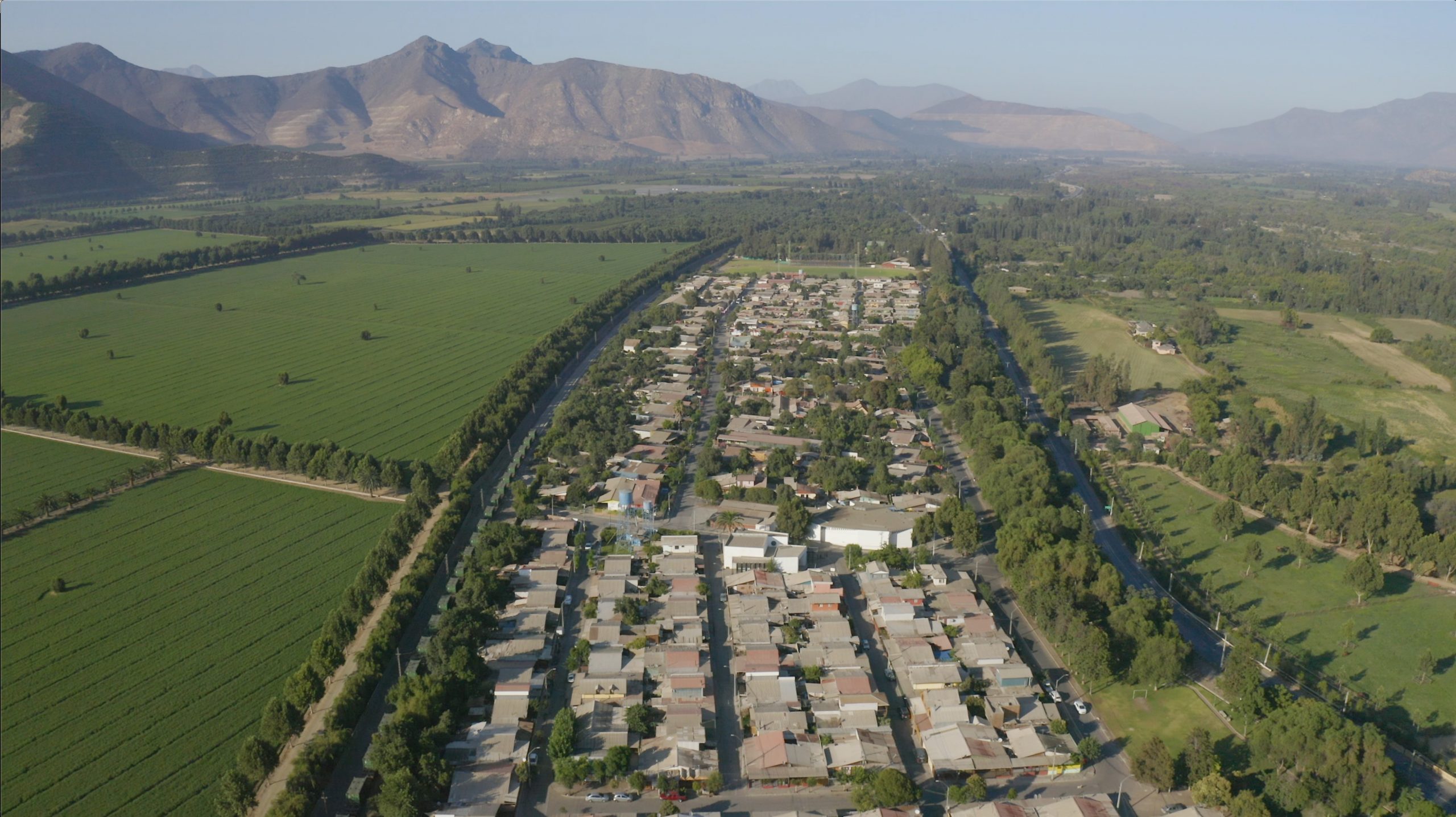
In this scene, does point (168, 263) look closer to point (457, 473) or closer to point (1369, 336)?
point (457, 473)

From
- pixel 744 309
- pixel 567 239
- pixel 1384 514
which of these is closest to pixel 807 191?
pixel 567 239

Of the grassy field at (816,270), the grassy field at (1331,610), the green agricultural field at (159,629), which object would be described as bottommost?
the grassy field at (1331,610)

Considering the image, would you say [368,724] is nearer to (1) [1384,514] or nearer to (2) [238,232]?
(1) [1384,514]

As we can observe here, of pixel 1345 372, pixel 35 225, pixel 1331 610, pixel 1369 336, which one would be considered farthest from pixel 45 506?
pixel 35 225

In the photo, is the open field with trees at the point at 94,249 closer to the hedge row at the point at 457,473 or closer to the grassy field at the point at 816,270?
the hedge row at the point at 457,473

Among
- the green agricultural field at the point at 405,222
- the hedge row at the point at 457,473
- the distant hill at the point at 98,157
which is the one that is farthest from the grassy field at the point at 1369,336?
the distant hill at the point at 98,157

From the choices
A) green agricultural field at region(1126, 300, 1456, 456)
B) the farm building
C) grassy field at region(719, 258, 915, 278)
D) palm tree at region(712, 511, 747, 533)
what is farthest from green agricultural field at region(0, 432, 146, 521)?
green agricultural field at region(1126, 300, 1456, 456)
